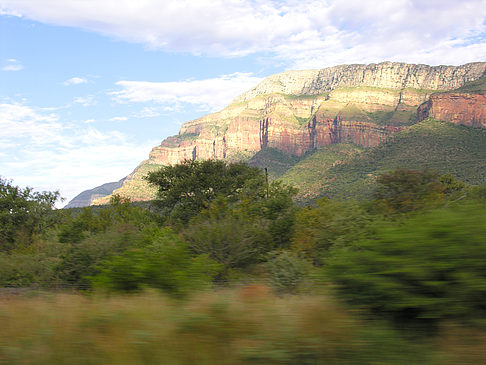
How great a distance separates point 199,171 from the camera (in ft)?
116

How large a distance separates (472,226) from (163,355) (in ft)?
12.4

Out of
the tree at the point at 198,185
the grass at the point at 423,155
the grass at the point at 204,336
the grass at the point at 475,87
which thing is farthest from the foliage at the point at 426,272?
the grass at the point at 475,87

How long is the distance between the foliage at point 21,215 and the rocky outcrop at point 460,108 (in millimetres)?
111244

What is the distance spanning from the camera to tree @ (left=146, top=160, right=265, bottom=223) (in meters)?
33.4

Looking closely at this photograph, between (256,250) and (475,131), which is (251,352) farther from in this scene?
(475,131)

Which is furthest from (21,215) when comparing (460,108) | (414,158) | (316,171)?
(460,108)

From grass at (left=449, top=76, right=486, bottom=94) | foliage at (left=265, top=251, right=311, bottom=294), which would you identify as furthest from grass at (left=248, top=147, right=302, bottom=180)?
foliage at (left=265, top=251, right=311, bottom=294)

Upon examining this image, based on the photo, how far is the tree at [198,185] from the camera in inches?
1314

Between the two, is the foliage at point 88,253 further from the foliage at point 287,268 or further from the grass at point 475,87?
the grass at point 475,87

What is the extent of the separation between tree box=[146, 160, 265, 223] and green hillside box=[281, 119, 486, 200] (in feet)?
113

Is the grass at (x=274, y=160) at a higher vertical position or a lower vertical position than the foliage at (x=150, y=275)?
higher

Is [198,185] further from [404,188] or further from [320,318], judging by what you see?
[320,318]

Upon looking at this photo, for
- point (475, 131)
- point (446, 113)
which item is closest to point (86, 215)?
point (475, 131)

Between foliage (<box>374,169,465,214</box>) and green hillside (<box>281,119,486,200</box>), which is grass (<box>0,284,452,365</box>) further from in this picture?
green hillside (<box>281,119,486,200</box>)
